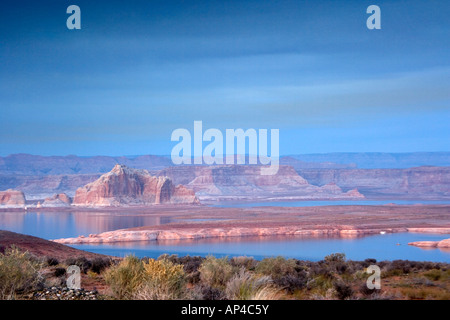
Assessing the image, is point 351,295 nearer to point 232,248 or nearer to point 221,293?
point 221,293

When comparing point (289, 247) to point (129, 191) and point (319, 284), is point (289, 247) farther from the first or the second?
point (129, 191)

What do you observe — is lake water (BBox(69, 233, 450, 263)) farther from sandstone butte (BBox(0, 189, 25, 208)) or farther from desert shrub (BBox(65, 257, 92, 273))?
sandstone butte (BBox(0, 189, 25, 208))

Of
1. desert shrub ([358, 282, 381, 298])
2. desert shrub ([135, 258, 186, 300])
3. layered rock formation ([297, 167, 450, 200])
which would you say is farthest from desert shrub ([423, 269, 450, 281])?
layered rock formation ([297, 167, 450, 200])

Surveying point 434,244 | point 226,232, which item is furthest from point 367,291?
point 226,232

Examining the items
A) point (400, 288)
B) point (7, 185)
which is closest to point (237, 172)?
point (7, 185)

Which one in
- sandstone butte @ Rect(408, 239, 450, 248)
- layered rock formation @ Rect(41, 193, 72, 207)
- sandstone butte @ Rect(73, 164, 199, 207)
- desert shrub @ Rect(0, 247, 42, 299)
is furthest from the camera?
sandstone butte @ Rect(73, 164, 199, 207)
